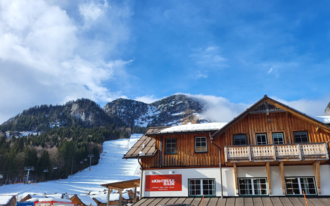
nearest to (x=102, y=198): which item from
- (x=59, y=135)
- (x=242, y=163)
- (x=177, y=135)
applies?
(x=177, y=135)

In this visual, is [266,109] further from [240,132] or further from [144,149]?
[144,149]

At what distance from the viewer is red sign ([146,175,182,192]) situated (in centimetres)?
2058

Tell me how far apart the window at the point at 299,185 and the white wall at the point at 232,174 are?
1.09 ft

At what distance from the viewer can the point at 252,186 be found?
19.2 metres

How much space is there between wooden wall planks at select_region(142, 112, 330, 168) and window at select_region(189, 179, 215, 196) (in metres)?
1.31

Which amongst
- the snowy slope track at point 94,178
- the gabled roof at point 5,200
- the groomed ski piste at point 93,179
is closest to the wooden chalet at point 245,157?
the gabled roof at point 5,200

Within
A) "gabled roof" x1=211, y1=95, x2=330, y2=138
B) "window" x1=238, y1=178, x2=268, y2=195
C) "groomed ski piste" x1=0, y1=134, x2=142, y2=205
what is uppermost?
"gabled roof" x1=211, y1=95, x2=330, y2=138

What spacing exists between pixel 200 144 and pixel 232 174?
3.49m

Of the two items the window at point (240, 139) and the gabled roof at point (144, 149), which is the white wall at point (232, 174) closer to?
the gabled roof at point (144, 149)

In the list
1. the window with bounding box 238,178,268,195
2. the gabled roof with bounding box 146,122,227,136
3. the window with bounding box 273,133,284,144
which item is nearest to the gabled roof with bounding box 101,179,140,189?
the gabled roof with bounding box 146,122,227,136

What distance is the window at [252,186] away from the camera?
19016 millimetres

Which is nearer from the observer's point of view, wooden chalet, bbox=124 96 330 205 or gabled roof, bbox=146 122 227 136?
wooden chalet, bbox=124 96 330 205

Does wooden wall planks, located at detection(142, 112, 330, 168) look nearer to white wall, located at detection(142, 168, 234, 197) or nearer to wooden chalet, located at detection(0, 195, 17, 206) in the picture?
white wall, located at detection(142, 168, 234, 197)

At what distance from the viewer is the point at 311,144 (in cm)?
1802
